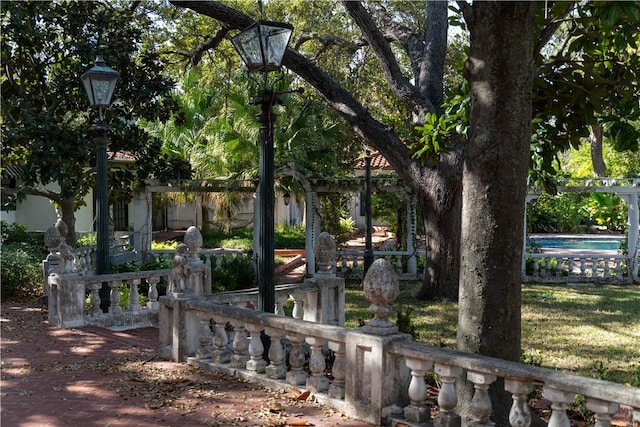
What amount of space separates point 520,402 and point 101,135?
8166 millimetres

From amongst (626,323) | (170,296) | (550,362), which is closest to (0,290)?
(170,296)

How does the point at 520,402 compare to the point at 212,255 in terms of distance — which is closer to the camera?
the point at 520,402

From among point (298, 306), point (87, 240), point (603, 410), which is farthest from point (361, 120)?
point (87, 240)

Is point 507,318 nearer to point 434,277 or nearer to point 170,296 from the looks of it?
point 170,296

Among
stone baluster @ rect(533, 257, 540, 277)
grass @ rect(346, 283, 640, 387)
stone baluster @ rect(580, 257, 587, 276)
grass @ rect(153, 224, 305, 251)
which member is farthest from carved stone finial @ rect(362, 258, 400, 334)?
grass @ rect(153, 224, 305, 251)

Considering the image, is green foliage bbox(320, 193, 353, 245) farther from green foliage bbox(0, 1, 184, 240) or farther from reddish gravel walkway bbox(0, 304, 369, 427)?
reddish gravel walkway bbox(0, 304, 369, 427)

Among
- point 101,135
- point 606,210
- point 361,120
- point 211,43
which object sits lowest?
point 606,210

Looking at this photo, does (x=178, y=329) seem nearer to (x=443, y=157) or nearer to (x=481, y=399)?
(x=481, y=399)

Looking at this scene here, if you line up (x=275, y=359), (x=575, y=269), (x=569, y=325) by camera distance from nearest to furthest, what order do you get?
(x=275, y=359), (x=569, y=325), (x=575, y=269)

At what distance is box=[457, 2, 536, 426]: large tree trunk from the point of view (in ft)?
17.4

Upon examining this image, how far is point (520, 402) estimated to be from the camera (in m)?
4.78

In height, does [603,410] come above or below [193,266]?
below

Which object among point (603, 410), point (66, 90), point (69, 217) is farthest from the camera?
point (69, 217)

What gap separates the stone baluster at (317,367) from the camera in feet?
20.6
